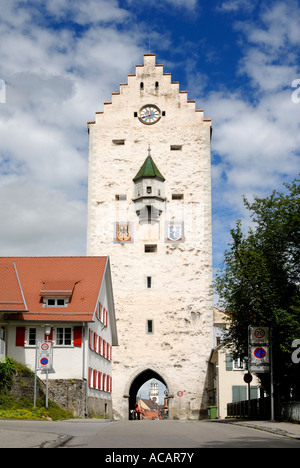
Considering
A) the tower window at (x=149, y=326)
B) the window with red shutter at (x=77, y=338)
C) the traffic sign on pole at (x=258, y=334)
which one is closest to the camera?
the traffic sign on pole at (x=258, y=334)

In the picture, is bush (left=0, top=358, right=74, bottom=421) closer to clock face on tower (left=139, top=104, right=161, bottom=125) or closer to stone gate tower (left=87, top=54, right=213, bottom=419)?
stone gate tower (left=87, top=54, right=213, bottom=419)

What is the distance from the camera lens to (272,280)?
27578 mm

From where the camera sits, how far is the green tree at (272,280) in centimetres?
2567

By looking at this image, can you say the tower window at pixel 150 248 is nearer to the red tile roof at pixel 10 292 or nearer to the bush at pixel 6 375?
the red tile roof at pixel 10 292

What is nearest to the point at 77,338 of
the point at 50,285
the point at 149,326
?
the point at 50,285

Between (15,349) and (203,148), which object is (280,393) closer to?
(15,349)

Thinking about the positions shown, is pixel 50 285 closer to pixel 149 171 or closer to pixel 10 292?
pixel 10 292

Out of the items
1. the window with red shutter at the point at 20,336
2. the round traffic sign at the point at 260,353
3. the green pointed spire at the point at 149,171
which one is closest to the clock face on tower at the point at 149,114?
the green pointed spire at the point at 149,171

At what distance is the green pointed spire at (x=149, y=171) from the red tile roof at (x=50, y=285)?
15.0 metres

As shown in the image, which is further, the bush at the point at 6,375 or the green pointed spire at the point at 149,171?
the green pointed spire at the point at 149,171

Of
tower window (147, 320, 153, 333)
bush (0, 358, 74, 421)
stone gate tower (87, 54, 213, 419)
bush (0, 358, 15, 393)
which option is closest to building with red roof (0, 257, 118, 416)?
bush (0, 358, 74, 421)

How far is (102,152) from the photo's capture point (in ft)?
179

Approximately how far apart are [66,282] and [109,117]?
23.4 metres
